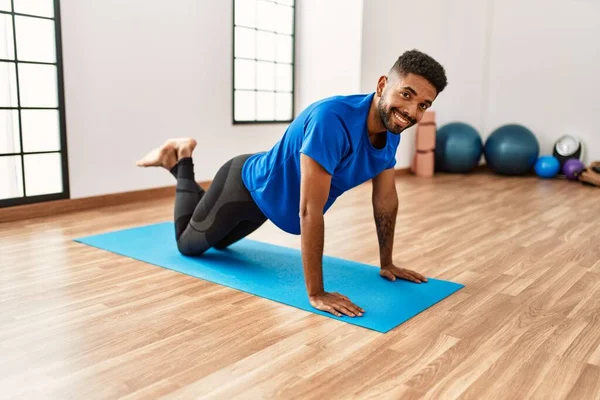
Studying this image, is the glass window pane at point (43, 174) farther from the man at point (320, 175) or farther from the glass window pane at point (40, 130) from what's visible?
the man at point (320, 175)

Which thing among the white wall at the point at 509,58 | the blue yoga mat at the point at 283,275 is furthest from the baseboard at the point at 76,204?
the white wall at the point at 509,58

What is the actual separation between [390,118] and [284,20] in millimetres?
3807

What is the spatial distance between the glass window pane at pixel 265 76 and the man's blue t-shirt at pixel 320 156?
116 inches

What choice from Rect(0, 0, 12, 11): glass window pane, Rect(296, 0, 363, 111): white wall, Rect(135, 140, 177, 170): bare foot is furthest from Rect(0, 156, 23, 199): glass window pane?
Rect(296, 0, 363, 111): white wall

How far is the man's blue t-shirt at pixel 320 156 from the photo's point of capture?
188cm

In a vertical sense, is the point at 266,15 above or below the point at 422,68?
above

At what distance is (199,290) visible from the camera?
7.28ft

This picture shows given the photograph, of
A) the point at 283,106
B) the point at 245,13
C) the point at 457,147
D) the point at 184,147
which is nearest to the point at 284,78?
the point at 283,106

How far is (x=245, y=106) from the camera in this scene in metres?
5.10

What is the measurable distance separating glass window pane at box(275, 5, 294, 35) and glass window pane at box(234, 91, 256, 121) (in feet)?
2.37

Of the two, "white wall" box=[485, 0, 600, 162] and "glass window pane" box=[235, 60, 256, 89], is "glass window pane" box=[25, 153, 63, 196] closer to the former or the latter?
"glass window pane" box=[235, 60, 256, 89]

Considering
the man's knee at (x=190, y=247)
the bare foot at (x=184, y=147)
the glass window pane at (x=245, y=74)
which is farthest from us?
the glass window pane at (x=245, y=74)

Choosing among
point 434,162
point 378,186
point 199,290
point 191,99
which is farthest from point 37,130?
point 434,162

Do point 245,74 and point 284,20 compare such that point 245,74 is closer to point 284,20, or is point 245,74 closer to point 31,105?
point 284,20
